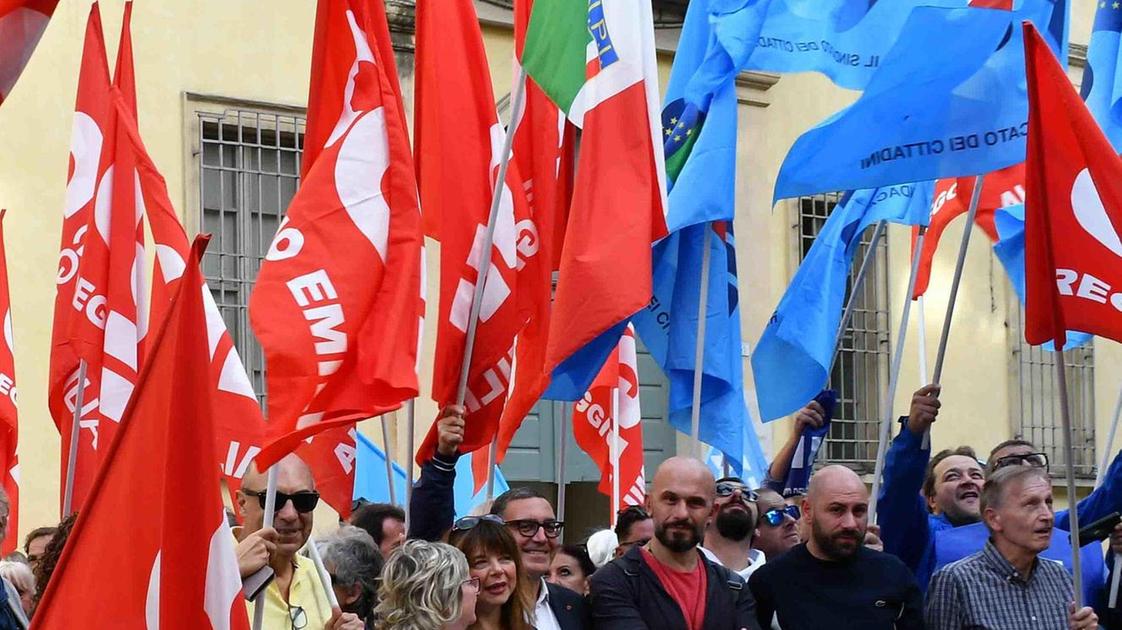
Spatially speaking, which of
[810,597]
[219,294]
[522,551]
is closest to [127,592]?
[522,551]

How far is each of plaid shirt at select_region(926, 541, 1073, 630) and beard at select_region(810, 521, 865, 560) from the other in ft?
1.35

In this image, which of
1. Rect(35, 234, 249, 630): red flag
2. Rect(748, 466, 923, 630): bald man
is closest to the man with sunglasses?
Rect(748, 466, 923, 630): bald man

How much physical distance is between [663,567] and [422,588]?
1.15 m

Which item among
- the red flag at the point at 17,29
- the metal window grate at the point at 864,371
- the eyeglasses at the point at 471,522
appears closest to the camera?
the red flag at the point at 17,29

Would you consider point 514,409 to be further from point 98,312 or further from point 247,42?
point 247,42

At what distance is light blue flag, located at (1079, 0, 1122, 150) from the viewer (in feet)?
30.3

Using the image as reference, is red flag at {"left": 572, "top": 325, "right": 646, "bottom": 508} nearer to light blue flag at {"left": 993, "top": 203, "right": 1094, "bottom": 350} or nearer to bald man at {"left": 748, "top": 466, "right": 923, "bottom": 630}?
light blue flag at {"left": 993, "top": 203, "right": 1094, "bottom": 350}

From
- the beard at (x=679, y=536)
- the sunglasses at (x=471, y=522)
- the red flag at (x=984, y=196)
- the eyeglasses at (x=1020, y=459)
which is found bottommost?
the beard at (x=679, y=536)

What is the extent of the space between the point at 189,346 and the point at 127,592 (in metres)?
0.57

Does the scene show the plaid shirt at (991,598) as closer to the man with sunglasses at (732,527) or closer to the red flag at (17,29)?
the man with sunglasses at (732,527)

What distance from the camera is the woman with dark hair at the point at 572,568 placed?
330 inches

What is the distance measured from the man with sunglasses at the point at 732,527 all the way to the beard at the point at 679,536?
127 cm

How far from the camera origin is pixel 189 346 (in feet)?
14.9

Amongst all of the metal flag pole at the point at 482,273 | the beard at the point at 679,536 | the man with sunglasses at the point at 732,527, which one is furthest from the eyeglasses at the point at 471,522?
the man with sunglasses at the point at 732,527
